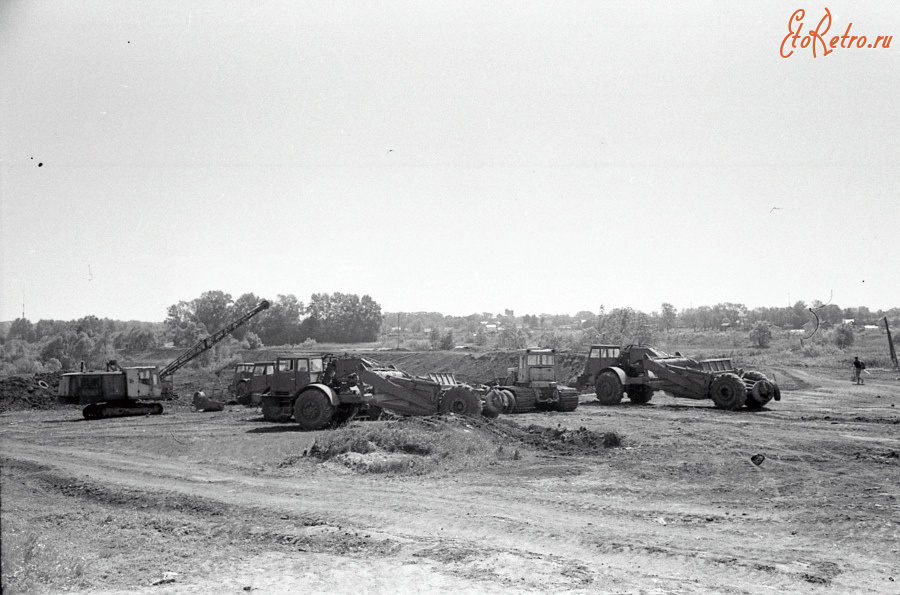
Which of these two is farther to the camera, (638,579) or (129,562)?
(129,562)

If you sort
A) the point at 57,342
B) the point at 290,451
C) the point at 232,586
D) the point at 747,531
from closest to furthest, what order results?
1. the point at 232,586
2. the point at 747,531
3. the point at 290,451
4. the point at 57,342

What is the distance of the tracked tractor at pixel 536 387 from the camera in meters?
26.5

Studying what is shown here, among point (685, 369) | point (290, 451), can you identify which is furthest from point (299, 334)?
point (290, 451)

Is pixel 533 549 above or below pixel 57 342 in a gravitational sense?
below

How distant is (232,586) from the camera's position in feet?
24.2

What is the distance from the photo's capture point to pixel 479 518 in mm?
10125

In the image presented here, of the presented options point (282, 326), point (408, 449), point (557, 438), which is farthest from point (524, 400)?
point (282, 326)

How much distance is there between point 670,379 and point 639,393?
2.68m

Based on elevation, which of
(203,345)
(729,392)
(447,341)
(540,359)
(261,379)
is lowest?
(729,392)

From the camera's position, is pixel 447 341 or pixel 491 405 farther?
pixel 447 341

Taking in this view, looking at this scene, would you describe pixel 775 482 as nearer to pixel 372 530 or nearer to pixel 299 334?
pixel 372 530

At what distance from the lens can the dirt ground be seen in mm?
7574

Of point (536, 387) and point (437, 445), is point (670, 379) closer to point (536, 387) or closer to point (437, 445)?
point (536, 387)

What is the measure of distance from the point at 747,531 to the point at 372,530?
191 inches
